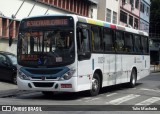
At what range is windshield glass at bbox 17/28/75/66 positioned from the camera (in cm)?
→ 1497

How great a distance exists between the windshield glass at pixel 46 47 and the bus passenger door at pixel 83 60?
13.8 inches

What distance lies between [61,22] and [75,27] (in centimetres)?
54

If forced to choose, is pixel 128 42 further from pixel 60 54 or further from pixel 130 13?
pixel 130 13

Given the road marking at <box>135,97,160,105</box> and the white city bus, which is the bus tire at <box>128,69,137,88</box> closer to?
the white city bus

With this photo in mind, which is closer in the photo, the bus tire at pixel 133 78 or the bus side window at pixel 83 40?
the bus side window at pixel 83 40

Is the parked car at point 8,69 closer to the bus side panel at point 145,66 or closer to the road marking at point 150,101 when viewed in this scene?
the bus side panel at point 145,66

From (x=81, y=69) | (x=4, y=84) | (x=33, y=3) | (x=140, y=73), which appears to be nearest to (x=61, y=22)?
(x=81, y=69)

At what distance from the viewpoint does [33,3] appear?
33.5 meters

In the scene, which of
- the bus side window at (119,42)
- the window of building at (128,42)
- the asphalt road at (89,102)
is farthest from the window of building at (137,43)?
the asphalt road at (89,102)

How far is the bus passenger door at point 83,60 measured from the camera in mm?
15211

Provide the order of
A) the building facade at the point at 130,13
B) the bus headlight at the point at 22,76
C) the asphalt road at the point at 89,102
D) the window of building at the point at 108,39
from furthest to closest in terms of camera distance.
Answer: the building facade at the point at 130,13 < the window of building at the point at 108,39 < the bus headlight at the point at 22,76 < the asphalt road at the point at 89,102

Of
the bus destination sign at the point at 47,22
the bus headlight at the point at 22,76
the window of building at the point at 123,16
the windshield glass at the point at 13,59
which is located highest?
the window of building at the point at 123,16

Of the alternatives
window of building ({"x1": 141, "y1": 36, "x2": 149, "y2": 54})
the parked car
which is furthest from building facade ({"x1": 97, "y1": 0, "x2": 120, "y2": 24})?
the parked car

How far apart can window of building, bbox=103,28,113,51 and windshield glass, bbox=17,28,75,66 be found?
2.78 meters
